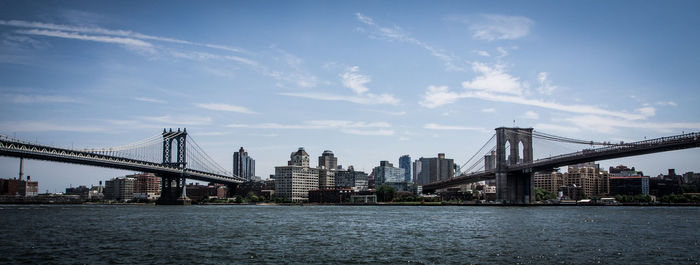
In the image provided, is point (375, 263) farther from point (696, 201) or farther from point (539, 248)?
point (696, 201)

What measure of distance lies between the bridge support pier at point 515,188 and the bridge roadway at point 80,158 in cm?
7256

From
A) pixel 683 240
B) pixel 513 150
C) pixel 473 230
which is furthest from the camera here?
pixel 513 150

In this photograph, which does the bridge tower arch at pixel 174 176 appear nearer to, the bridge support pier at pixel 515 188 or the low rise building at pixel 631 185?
the bridge support pier at pixel 515 188

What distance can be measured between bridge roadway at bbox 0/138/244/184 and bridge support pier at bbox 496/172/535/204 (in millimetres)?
72556

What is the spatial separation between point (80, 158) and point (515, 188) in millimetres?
81635

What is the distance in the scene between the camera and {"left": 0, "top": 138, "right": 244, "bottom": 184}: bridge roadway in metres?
84.6

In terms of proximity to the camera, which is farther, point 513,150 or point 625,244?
point 513,150

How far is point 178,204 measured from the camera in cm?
13962

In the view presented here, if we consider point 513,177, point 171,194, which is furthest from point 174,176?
point 513,177

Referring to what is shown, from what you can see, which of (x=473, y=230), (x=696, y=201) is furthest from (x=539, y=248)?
(x=696, y=201)

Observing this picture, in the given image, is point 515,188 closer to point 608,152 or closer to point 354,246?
point 608,152

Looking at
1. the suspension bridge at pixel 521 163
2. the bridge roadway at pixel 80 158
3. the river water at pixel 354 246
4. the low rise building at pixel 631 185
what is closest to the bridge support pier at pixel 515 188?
the suspension bridge at pixel 521 163

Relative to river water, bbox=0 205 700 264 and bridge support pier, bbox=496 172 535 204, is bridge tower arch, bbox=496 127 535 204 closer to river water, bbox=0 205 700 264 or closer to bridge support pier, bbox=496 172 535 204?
bridge support pier, bbox=496 172 535 204

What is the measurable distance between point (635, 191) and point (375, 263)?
181591 mm
